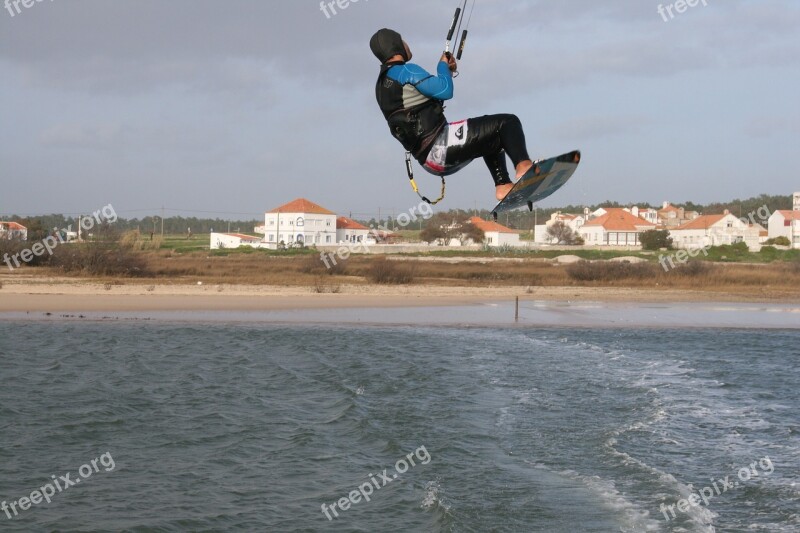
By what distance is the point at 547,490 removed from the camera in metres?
11.2

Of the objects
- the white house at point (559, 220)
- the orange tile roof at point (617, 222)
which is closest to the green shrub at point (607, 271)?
the orange tile roof at point (617, 222)

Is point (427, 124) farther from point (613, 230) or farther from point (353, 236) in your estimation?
point (353, 236)

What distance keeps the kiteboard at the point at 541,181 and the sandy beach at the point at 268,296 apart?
1185 inches

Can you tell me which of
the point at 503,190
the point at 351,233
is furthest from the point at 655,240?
the point at 503,190

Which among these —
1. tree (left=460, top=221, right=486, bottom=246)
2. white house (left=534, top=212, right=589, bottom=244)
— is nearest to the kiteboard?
tree (left=460, top=221, right=486, bottom=246)

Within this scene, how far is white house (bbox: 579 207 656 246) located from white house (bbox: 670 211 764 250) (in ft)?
14.2

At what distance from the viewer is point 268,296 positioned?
4197 centimetres

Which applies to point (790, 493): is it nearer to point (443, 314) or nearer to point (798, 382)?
point (798, 382)

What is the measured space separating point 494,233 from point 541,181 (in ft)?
358

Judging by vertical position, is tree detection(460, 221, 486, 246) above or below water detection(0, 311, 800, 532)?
above

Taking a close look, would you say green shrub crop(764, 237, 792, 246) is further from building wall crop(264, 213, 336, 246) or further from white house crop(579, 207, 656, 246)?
building wall crop(264, 213, 336, 246)

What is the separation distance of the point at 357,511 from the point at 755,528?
462cm

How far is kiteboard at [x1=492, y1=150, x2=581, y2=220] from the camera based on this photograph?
669 centimetres

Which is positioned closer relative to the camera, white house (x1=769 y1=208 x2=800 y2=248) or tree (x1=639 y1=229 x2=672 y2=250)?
tree (x1=639 y1=229 x2=672 y2=250)
